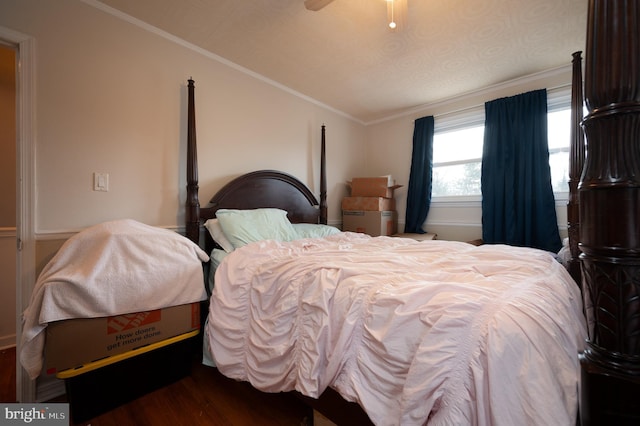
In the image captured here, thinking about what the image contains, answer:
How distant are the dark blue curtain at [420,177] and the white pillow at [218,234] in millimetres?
2403

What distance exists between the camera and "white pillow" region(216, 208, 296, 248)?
1.97 metres

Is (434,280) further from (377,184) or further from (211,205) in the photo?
(377,184)

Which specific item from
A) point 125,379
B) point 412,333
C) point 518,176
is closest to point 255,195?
point 125,379

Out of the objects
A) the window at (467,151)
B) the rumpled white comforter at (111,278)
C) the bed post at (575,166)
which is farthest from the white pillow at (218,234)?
the window at (467,151)

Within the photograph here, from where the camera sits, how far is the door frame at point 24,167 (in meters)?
1.51

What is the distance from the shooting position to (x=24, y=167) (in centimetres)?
152

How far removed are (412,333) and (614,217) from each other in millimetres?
580

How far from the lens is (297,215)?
289 centimetres

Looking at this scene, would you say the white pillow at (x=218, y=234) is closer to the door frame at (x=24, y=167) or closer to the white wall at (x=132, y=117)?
the white wall at (x=132, y=117)

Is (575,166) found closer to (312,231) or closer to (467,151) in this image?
(467,151)

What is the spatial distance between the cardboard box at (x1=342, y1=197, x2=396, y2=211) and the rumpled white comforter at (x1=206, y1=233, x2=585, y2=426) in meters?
1.68

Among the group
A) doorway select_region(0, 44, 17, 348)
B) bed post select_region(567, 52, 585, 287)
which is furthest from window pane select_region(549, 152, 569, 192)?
doorway select_region(0, 44, 17, 348)

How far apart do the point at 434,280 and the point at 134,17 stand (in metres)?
2.57

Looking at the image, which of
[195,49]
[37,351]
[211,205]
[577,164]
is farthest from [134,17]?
[577,164]
